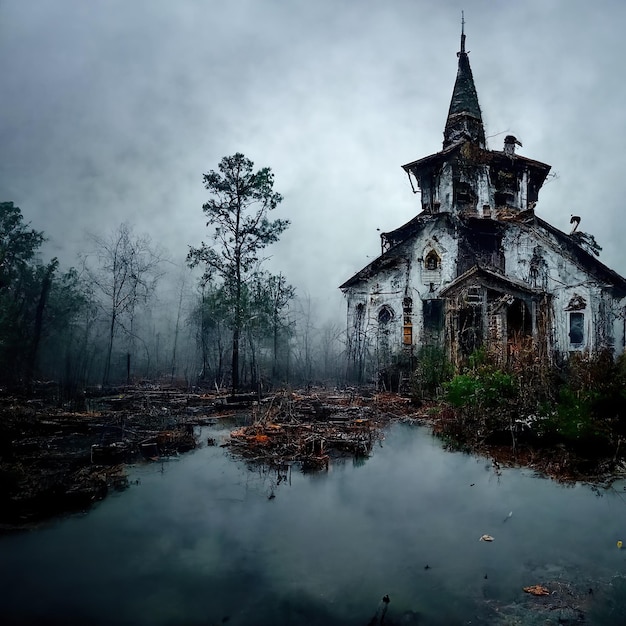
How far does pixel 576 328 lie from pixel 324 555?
2390cm

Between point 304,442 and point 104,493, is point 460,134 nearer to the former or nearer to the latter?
point 304,442

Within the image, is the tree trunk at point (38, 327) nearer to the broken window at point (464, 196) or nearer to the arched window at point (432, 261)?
the arched window at point (432, 261)

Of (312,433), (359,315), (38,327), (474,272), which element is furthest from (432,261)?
(38,327)

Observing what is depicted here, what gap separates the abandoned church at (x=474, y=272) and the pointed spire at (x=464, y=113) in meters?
0.08

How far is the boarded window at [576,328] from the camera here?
23.5 metres

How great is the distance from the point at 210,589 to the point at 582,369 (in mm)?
8716

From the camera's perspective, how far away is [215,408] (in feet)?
57.7

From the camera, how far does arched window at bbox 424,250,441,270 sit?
2631cm

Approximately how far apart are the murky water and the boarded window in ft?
63.4

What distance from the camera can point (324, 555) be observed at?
4.95 metres

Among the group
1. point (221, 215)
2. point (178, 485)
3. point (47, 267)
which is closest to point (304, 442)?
point (178, 485)

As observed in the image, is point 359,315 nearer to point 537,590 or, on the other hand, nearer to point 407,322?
point 407,322

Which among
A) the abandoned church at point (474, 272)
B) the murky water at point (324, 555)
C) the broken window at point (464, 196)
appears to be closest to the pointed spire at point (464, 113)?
the abandoned church at point (474, 272)

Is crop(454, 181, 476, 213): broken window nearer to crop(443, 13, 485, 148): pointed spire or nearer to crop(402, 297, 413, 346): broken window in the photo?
crop(443, 13, 485, 148): pointed spire
